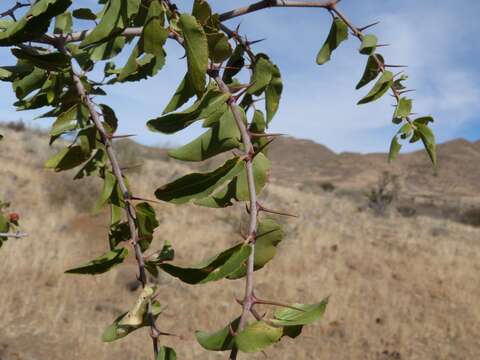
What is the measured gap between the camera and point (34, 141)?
1566 centimetres

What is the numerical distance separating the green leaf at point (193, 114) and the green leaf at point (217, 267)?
7.7 inches

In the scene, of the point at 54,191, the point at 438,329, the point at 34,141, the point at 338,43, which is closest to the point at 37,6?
the point at 338,43

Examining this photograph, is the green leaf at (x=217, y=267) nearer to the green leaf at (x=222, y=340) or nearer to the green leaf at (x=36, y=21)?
the green leaf at (x=222, y=340)

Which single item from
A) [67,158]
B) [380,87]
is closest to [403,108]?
[380,87]

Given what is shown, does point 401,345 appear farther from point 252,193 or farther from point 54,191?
point 54,191

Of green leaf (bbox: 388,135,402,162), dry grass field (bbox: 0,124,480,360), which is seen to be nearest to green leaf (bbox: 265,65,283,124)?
green leaf (bbox: 388,135,402,162)

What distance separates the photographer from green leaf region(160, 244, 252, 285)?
0.51m

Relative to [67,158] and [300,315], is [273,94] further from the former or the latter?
[67,158]

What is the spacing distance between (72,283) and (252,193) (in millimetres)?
6082

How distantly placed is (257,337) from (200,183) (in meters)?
0.21

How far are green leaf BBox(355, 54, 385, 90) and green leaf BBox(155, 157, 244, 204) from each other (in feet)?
1.33

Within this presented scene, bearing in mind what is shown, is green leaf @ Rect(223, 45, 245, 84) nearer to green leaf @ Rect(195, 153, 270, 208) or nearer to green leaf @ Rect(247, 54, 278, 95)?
green leaf @ Rect(247, 54, 278, 95)

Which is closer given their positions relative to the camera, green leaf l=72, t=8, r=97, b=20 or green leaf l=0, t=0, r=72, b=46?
green leaf l=0, t=0, r=72, b=46

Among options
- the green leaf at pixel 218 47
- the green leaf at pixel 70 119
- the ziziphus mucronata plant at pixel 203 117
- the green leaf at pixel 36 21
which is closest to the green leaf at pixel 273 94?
the ziziphus mucronata plant at pixel 203 117
